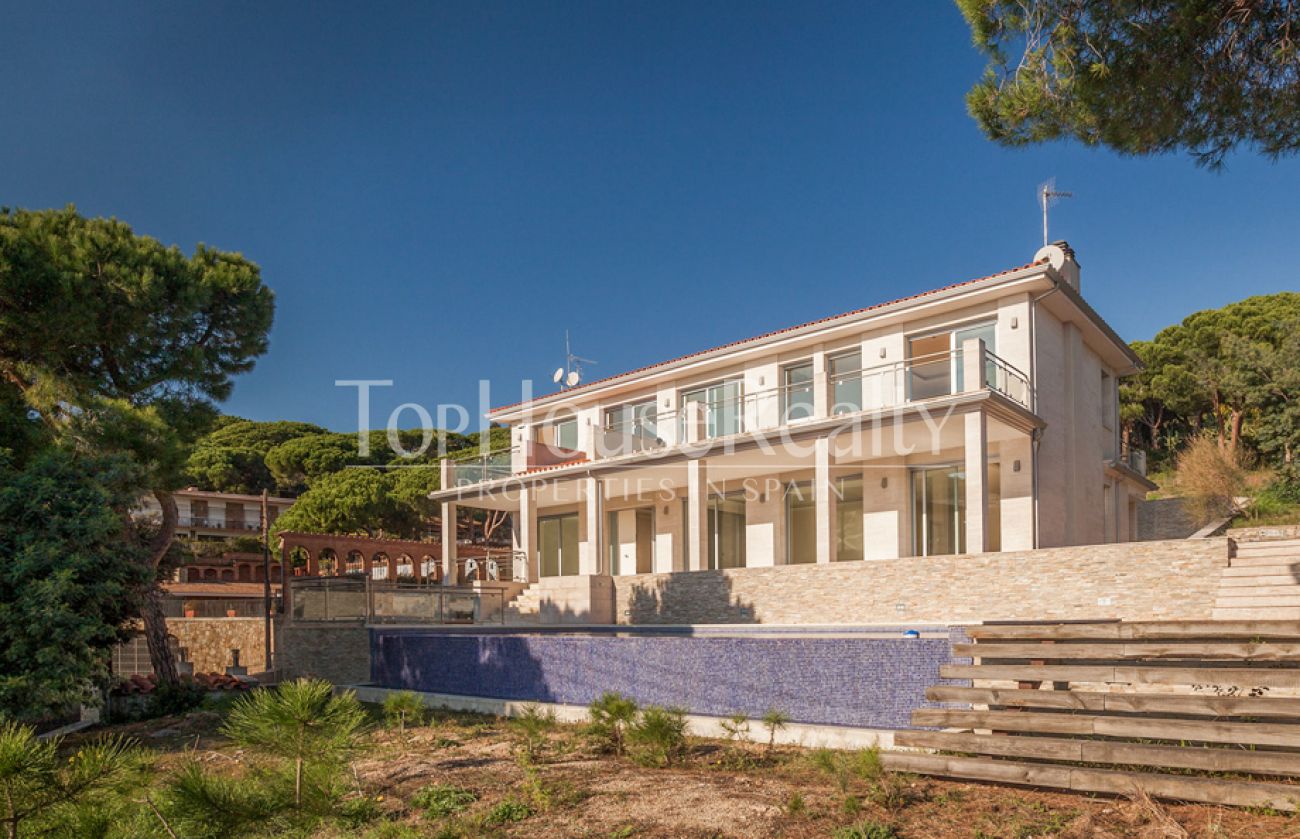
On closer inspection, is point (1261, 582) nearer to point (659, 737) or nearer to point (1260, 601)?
point (1260, 601)

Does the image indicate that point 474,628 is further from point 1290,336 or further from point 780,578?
point 1290,336

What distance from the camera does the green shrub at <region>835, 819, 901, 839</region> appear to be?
5.45 metres

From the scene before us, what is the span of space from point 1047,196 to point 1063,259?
2.03 m

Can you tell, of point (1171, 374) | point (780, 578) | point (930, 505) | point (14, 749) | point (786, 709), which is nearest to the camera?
point (14, 749)

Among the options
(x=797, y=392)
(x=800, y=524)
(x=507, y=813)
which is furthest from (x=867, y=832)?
(x=800, y=524)

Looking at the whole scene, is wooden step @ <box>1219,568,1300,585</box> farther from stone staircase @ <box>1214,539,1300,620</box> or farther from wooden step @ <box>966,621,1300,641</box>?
wooden step @ <box>966,621,1300,641</box>

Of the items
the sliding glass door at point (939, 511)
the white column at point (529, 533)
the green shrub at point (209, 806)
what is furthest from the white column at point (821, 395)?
the green shrub at point (209, 806)

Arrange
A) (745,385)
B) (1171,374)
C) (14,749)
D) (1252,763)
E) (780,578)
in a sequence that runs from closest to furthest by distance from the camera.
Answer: (14,749) → (1252,763) → (780,578) → (745,385) → (1171,374)

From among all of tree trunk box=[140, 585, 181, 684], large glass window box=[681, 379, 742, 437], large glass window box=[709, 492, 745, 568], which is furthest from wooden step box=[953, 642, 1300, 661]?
large glass window box=[709, 492, 745, 568]

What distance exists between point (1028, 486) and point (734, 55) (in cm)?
1140

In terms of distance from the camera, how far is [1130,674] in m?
6.96

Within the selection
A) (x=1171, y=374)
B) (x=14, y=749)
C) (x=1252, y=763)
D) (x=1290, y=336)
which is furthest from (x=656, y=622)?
(x=1171, y=374)

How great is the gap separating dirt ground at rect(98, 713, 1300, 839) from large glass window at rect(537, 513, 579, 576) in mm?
17646

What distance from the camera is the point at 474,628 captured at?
18.0 meters
